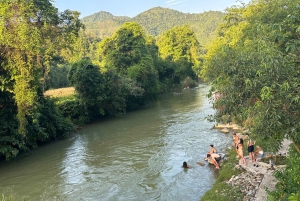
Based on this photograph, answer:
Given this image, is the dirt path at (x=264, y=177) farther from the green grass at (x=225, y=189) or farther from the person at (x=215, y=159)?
the person at (x=215, y=159)

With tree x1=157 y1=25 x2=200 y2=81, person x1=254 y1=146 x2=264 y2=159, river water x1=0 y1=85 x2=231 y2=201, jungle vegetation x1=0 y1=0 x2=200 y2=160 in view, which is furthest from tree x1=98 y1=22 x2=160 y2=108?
tree x1=157 y1=25 x2=200 y2=81

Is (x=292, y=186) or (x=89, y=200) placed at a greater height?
(x=292, y=186)

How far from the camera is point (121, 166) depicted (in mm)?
17828

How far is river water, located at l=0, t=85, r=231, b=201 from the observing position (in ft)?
46.4

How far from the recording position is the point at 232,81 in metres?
7.86

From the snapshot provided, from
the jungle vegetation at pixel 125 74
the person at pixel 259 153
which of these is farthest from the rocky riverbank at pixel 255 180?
the jungle vegetation at pixel 125 74

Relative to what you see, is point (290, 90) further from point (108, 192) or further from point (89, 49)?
point (89, 49)

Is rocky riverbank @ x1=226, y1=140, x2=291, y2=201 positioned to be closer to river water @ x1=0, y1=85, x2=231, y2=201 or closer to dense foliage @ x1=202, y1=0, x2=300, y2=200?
river water @ x1=0, y1=85, x2=231, y2=201

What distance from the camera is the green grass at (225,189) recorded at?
11.5m

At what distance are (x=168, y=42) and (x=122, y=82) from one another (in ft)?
152

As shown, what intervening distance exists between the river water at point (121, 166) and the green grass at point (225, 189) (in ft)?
2.00

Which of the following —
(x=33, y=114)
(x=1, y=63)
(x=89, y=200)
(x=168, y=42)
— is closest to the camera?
(x=89, y=200)

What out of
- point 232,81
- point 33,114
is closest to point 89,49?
Result: point 33,114

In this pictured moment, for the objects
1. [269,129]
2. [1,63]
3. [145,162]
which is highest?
[1,63]
